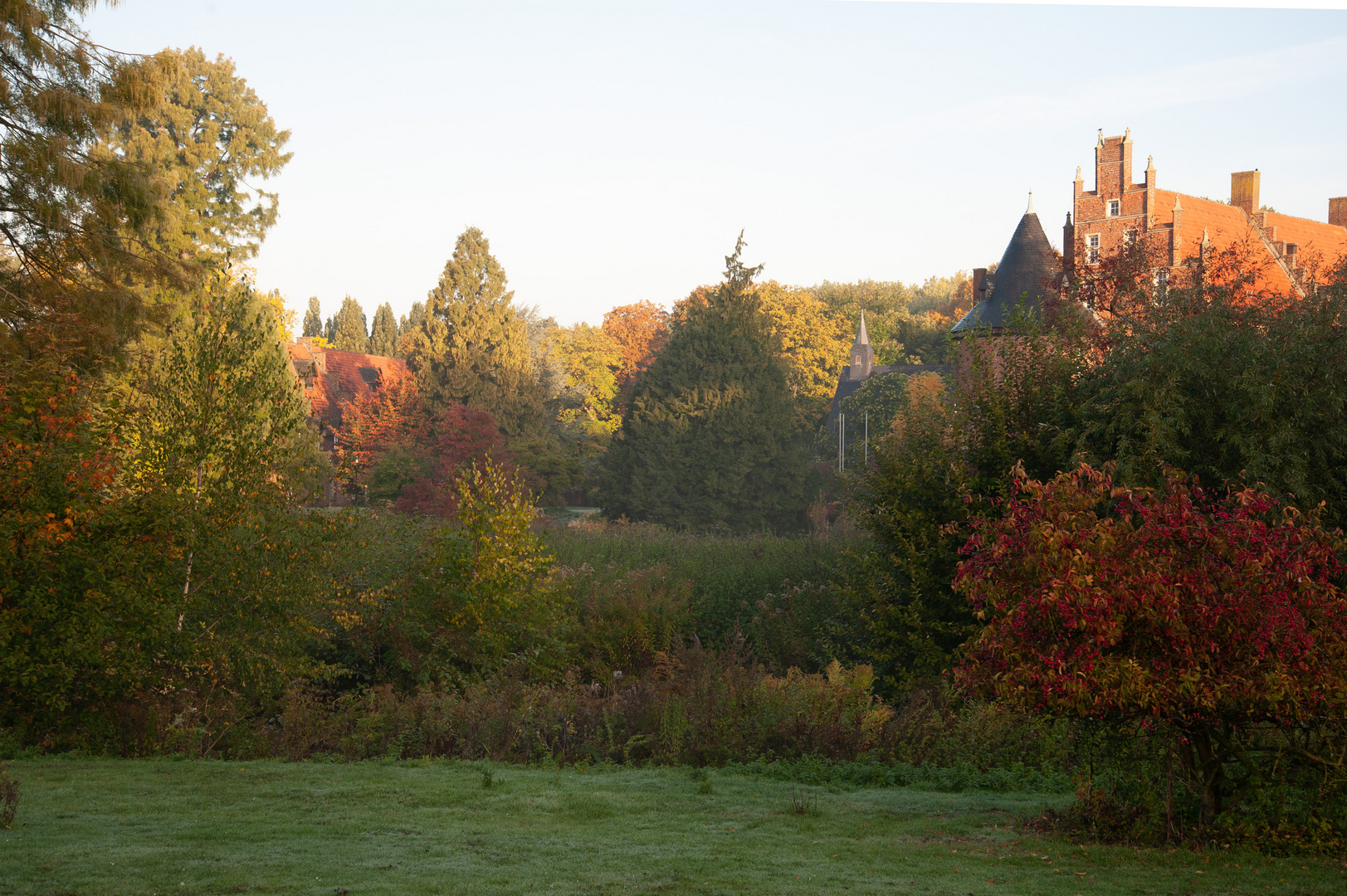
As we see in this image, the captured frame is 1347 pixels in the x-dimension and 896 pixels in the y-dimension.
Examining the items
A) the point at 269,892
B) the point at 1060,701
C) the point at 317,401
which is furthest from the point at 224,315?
the point at 317,401

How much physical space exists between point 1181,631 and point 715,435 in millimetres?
33492

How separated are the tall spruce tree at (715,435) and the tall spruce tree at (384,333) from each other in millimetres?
66444

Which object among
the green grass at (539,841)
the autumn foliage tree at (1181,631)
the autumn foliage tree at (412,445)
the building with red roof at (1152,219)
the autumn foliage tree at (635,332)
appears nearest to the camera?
the green grass at (539,841)

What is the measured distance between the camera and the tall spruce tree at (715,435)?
39.3 metres

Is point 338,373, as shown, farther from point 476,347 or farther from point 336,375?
point 476,347

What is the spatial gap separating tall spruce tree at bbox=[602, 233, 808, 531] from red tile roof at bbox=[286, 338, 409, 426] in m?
18.5

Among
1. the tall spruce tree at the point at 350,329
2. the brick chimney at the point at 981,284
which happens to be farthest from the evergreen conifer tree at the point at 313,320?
the brick chimney at the point at 981,284

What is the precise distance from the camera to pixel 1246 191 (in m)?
46.1

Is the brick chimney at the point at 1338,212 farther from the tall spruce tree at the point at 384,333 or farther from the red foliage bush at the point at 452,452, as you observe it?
the tall spruce tree at the point at 384,333

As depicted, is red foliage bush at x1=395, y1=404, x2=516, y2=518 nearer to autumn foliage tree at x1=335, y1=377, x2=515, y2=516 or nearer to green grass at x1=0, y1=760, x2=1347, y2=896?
autumn foliage tree at x1=335, y1=377, x2=515, y2=516

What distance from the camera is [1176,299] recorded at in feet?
47.8

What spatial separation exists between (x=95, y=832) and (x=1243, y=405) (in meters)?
12.7

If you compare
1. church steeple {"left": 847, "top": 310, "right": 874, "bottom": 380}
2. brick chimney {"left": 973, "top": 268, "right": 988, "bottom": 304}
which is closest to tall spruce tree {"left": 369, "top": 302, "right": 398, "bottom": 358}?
church steeple {"left": 847, "top": 310, "right": 874, "bottom": 380}

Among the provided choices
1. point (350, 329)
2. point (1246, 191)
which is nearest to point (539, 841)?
point (1246, 191)
